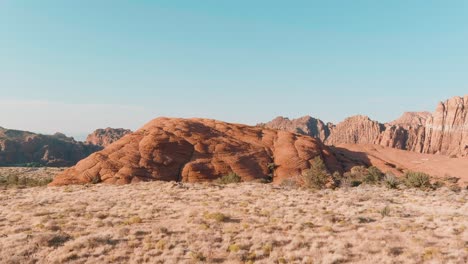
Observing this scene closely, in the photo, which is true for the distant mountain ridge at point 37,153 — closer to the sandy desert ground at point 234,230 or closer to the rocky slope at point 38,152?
the rocky slope at point 38,152

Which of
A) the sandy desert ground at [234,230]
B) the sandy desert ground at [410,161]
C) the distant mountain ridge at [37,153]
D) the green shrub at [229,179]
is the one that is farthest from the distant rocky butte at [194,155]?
the distant mountain ridge at [37,153]

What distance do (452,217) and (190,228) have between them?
18.9 m

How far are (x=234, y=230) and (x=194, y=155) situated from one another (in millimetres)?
41905

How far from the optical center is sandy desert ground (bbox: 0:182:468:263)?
51.2 feet

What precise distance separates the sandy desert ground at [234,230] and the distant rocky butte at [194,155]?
20136 mm

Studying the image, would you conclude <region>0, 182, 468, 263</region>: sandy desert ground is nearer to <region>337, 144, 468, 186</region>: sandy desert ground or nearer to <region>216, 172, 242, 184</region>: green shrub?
<region>216, 172, 242, 184</region>: green shrub

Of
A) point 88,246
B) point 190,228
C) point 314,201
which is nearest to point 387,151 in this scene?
point 314,201

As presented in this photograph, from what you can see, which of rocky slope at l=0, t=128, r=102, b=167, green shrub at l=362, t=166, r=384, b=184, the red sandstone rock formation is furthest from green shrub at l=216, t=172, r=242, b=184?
rocky slope at l=0, t=128, r=102, b=167

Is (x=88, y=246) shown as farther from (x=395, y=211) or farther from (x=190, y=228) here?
(x=395, y=211)

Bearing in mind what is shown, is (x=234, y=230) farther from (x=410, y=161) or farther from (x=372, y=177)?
(x=410, y=161)

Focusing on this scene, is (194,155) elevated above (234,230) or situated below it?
above

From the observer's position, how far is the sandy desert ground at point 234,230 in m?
15.6

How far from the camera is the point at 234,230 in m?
20.1

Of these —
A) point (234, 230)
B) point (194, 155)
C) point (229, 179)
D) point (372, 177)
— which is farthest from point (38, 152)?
Result: point (234, 230)
